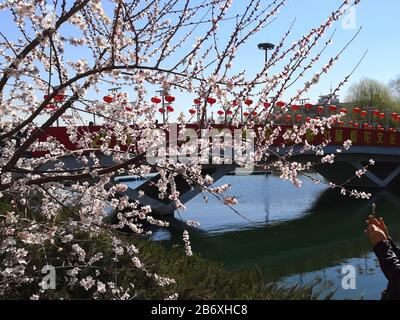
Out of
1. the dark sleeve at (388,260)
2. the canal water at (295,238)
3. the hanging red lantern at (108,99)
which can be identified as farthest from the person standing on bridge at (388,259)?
the canal water at (295,238)

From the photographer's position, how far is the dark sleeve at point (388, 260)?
128 inches

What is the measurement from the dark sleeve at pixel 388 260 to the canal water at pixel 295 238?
555 cm

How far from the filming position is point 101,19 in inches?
131

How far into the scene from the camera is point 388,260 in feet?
10.8

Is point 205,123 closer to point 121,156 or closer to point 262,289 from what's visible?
point 121,156

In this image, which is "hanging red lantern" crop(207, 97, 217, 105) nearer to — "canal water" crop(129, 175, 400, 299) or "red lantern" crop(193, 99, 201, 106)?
"red lantern" crop(193, 99, 201, 106)

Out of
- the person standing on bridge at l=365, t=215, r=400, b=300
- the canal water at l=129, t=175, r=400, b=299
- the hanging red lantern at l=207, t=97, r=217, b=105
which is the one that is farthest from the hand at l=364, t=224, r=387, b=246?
the canal water at l=129, t=175, r=400, b=299

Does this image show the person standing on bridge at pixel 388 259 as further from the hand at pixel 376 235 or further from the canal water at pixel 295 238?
the canal water at pixel 295 238

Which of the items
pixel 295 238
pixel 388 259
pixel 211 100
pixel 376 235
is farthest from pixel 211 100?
pixel 295 238

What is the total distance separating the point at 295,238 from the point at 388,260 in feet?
53.7

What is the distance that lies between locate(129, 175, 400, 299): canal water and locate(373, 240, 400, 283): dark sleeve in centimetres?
555

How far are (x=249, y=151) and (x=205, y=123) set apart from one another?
31.0 inches
